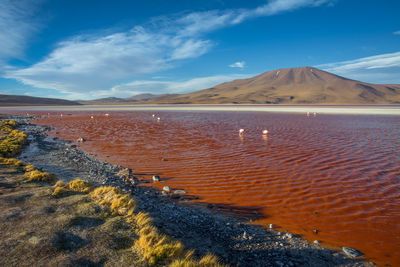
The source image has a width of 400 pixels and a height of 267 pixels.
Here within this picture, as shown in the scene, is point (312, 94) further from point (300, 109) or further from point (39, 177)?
point (39, 177)

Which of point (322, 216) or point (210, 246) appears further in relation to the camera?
point (322, 216)

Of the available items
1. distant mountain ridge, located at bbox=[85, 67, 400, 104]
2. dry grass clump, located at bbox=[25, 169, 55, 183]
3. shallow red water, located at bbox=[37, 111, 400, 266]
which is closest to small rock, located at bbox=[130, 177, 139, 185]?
shallow red water, located at bbox=[37, 111, 400, 266]

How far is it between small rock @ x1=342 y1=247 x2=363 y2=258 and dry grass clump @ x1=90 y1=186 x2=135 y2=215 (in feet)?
14.3

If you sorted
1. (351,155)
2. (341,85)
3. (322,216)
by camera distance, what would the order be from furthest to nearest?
(341,85) < (351,155) < (322,216)

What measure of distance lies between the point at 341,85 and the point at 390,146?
181 m

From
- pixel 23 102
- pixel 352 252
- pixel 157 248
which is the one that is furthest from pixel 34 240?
pixel 23 102

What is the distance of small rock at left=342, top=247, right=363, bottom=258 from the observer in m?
3.95

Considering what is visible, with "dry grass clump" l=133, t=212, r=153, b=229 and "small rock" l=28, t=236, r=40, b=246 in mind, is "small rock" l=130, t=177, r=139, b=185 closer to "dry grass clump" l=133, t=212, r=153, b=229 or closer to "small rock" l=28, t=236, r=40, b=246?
"dry grass clump" l=133, t=212, r=153, b=229

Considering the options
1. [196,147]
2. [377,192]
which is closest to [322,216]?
[377,192]

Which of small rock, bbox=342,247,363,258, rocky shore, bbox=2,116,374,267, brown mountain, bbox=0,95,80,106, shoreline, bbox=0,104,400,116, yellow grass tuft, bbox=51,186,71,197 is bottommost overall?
small rock, bbox=342,247,363,258

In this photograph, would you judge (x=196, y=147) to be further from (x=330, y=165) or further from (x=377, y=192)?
(x=377, y=192)

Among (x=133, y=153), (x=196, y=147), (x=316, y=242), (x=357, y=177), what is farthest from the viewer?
(x=196, y=147)

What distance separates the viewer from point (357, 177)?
7570 millimetres

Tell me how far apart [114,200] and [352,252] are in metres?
5.06
